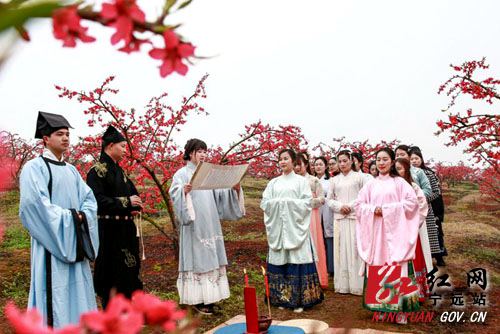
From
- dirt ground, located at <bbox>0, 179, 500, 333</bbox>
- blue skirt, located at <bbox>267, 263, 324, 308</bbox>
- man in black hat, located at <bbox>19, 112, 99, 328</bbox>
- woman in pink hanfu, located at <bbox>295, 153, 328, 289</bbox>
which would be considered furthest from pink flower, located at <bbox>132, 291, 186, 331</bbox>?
woman in pink hanfu, located at <bbox>295, 153, 328, 289</bbox>

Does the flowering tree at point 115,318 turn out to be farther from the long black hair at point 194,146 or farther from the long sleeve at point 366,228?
the long sleeve at point 366,228

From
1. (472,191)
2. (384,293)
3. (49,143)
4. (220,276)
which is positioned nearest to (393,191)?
(384,293)

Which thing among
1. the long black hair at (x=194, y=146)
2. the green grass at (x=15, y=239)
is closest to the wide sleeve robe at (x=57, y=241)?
the long black hair at (x=194, y=146)

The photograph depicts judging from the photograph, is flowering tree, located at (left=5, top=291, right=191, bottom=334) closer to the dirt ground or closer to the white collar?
the dirt ground

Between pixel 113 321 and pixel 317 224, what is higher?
pixel 113 321

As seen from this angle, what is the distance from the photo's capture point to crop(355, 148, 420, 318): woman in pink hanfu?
4887 millimetres

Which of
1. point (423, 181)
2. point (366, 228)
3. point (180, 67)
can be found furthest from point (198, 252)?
point (180, 67)

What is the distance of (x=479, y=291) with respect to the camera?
609cm

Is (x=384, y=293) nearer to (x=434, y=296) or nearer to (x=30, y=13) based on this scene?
(x=434, y=296)

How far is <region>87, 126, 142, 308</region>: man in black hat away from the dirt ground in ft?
3.32

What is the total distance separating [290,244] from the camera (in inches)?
216

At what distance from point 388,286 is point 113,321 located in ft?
16.0

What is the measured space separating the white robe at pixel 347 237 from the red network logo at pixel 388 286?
1.14 meters

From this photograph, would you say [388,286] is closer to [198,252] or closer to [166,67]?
[198,252]
